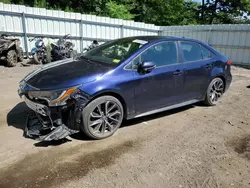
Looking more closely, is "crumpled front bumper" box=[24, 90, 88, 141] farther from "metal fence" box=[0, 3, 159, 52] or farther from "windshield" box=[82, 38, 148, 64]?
"metal fence" box=[0, 3, 159, 52]

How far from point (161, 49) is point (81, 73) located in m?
1.63

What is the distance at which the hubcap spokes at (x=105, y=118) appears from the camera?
3398mm

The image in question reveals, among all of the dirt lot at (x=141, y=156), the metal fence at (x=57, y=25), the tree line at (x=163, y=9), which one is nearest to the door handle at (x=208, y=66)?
the dirt lot at (x=141, y=156)

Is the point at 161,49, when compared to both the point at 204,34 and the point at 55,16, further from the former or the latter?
the point at 204,34

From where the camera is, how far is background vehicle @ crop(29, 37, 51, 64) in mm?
9727

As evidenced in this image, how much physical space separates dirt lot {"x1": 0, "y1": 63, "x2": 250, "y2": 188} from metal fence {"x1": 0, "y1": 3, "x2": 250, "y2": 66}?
6483mm

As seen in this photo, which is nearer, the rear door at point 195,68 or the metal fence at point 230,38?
the rear door at point 195,68

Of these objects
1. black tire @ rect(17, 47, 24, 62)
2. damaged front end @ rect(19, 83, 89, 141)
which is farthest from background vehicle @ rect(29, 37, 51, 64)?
damaged front end @ rect(19, 83, 89, 141)

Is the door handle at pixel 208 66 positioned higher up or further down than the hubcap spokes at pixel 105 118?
higher up

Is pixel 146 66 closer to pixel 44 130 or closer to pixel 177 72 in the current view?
pixel 177 72

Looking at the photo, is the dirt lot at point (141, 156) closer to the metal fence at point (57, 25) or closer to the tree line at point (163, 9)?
the metal fence at point (57, 25)

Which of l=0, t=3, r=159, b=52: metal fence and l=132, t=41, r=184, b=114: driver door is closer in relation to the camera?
l=132, t=41, r=184, b=114: driver door

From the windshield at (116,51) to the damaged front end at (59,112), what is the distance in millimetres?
983

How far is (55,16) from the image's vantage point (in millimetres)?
10555
